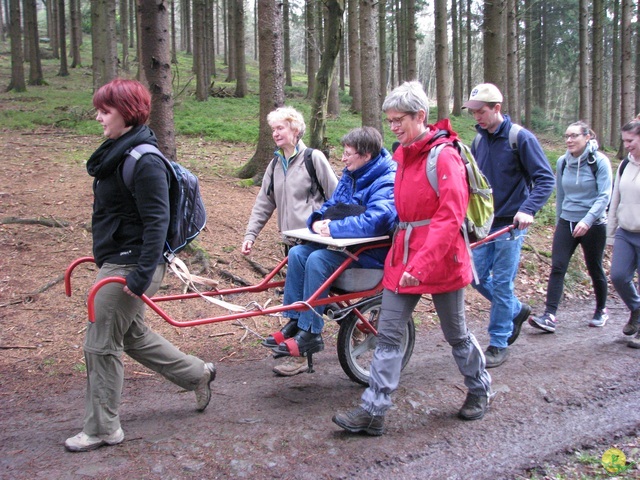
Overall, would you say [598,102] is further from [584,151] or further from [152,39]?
[152,39]

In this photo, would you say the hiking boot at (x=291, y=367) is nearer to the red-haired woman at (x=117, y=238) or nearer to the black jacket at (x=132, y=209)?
the red-haired woman at (x=117, y=238)

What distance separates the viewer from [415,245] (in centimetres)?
→ 365

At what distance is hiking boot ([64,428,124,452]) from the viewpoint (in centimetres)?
339

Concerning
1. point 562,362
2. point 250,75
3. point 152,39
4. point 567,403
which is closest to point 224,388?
point 567,403

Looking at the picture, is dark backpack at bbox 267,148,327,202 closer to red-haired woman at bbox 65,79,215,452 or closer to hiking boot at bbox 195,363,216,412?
red-haired woman at bbox 65,79,215,452

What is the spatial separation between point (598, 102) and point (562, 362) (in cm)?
1941

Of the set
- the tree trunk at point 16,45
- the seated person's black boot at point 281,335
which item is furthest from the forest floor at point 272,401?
the tree trunk at point 16,45

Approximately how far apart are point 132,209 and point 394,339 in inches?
74.2

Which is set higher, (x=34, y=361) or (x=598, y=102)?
(x=598, y=102)

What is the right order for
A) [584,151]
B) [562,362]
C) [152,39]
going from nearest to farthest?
[562,362] → [584,151] → [152,39]

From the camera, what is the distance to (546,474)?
3400 mm

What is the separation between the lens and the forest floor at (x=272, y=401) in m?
3.36

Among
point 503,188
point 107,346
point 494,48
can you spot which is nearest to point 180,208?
point 107,346

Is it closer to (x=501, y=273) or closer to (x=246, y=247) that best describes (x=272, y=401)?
(x=246, y=247)
